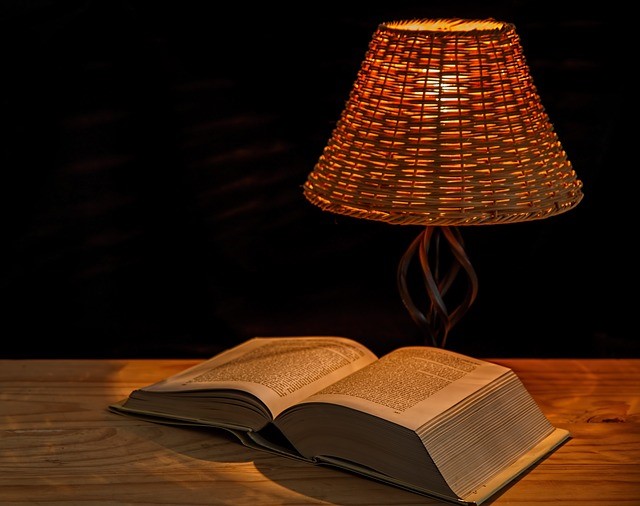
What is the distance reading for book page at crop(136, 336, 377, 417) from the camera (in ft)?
4.60

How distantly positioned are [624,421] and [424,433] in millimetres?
387

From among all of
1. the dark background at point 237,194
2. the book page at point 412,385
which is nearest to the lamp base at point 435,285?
the book page at point 412,385

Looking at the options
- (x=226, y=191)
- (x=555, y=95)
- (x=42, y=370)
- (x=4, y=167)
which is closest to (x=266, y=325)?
(x=226, y=191)

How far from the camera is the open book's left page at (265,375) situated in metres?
1.39

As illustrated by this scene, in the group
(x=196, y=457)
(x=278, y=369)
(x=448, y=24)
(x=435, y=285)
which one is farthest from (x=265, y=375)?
(x=448, y=24)

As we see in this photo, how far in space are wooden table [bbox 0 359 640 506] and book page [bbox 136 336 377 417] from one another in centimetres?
7

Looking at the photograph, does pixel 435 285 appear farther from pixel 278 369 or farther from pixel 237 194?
pixel 237 194

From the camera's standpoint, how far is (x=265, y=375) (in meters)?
1.44

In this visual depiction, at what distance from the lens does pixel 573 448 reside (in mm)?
1372

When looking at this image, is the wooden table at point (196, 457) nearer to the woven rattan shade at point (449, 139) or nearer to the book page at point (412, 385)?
the book page at point (412, 385)

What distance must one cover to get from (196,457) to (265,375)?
166 millimetres

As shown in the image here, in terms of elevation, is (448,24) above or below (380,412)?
above

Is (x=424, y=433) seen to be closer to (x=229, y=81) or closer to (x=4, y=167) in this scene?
(x=229, y=81)

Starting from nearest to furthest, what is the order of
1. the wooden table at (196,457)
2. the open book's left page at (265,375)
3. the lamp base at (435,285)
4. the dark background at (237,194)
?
the wooden table at (196,457)
the open book's left page at (265,375)
the lamp base at (435,285)
the dark background at (237,194)
